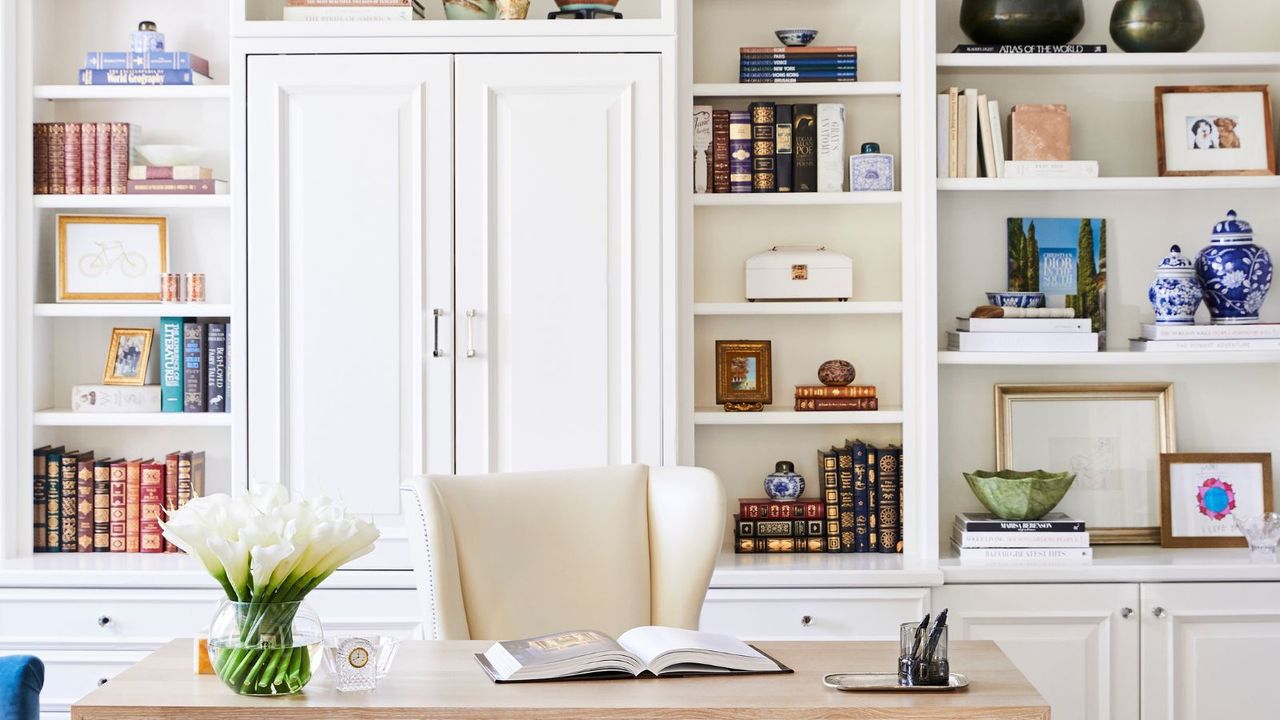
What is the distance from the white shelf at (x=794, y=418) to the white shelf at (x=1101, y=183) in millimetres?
622

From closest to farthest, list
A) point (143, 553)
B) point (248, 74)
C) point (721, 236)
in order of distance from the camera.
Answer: point (248, 74) → point (143, 553) → point (721, 236)

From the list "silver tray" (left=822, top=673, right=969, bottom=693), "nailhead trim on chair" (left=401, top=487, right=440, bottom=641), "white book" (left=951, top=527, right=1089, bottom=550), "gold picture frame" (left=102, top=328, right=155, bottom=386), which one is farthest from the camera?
"gold picture frame" (left=102, top=328, right=155, bottom=386)

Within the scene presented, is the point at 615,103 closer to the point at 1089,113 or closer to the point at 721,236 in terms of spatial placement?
the point at 721,236

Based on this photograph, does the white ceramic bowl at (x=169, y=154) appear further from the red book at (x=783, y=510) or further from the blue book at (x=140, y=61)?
the red book at (x=783, y=510)

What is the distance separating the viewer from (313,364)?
3.01 meters

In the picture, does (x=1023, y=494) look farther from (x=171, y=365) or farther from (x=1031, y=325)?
(x=171, y=365)

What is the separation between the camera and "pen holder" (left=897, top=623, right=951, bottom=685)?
1.70 m

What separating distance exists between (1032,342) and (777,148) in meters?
0.84

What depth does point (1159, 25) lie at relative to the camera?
10.4ft

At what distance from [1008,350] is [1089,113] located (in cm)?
76

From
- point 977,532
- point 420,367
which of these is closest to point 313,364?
point 420,367

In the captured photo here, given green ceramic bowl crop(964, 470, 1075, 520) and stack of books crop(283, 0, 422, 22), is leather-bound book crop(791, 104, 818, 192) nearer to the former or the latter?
green ceramic bowl crop(964, 470, 1075, 520)

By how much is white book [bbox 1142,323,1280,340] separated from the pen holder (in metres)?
1.76

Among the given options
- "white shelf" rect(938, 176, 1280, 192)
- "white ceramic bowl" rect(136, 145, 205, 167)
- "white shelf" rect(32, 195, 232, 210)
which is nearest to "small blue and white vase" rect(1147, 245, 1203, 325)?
"white shelf" rect(938, 176, 1280, 192)
